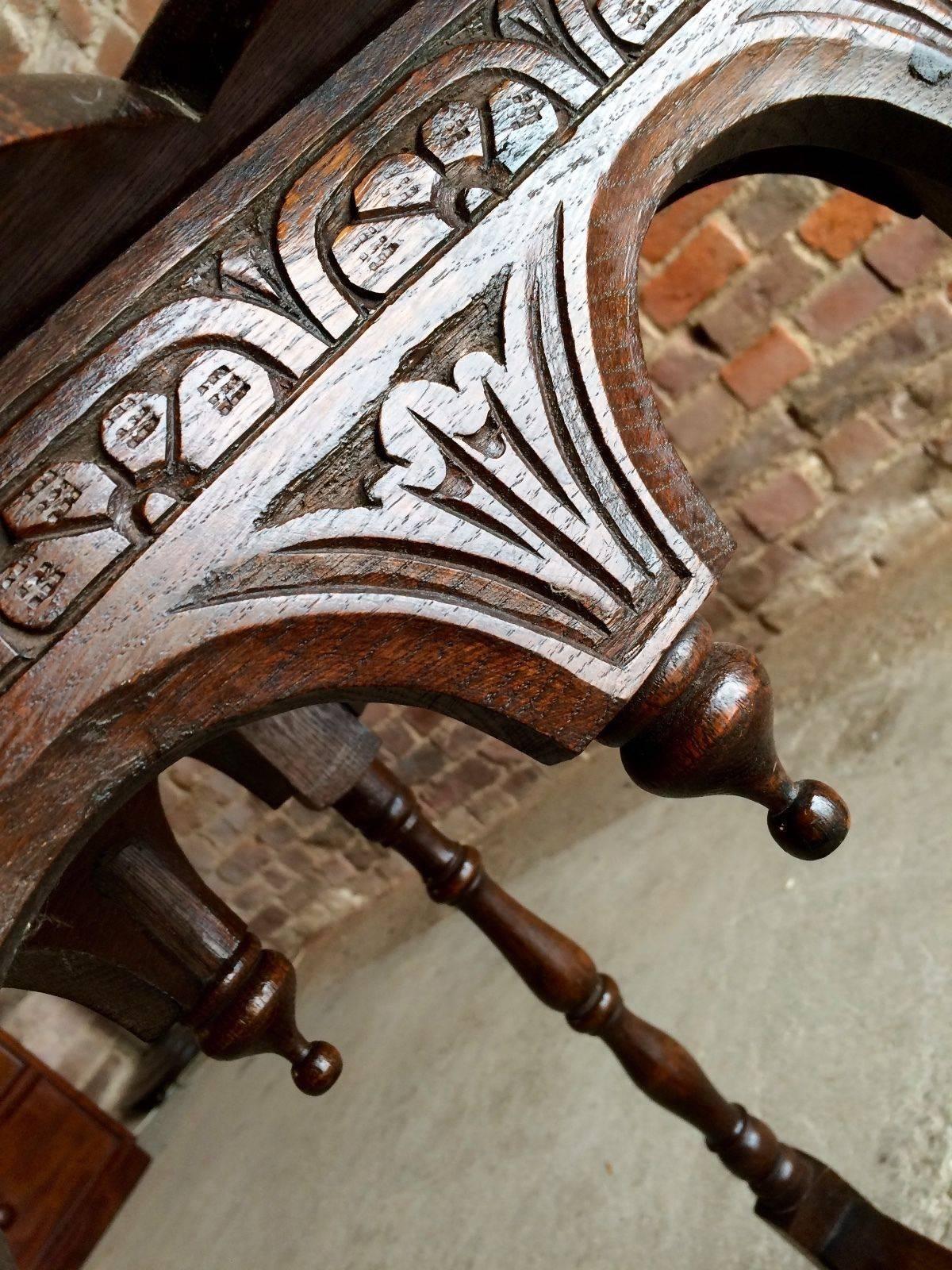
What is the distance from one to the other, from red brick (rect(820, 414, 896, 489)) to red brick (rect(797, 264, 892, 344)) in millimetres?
161

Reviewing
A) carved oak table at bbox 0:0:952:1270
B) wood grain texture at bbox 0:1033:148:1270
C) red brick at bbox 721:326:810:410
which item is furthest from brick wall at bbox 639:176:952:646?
wood grain texture at bbox 0:1033:148:1270

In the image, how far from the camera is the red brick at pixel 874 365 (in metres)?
1.73

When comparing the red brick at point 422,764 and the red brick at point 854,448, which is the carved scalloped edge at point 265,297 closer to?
the red brick at point 854,448

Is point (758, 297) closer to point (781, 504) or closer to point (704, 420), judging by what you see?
point (704, 420)

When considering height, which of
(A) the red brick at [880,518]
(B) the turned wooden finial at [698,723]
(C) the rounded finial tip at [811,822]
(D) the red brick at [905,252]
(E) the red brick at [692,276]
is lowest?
(A) the red brick at [880,518]

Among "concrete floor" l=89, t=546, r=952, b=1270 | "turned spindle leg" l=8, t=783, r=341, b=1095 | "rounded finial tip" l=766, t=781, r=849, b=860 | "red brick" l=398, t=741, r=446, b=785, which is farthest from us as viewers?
"red brick" l=398, t=741, r=446, b=785

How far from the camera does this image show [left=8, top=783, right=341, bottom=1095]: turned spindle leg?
2.52 feet

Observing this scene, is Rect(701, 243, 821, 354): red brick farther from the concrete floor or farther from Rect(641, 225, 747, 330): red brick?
the concrete floor

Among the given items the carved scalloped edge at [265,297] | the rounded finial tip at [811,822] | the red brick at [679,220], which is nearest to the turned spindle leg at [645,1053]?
the rounded finial tip at [811,822]

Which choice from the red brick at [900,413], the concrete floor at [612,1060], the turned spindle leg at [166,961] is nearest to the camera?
the turned spindle leg at [166,961]

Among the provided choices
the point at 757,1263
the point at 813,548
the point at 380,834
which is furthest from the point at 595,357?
the point at 813,548

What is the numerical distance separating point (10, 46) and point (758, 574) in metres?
1.48

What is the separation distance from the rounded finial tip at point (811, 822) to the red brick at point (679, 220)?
4.78ft

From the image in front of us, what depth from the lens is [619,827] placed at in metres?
1.97
